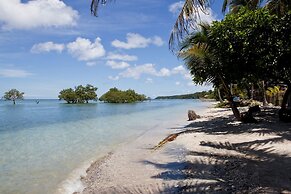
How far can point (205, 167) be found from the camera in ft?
26.8

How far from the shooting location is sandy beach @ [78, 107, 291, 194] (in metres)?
6.48

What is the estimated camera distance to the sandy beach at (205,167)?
648 centimetres

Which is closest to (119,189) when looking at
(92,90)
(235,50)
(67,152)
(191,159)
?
(191,159)

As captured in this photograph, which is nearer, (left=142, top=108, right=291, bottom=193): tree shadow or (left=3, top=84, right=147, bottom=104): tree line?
(left=142, top=108, right=291, bottom=193): tree shadow

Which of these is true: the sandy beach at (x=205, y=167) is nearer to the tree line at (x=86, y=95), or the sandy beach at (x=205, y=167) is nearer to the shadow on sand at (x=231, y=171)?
the shadow on sand at (x=231, y=171)

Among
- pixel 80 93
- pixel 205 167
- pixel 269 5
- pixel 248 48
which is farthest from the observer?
pixel 80 93

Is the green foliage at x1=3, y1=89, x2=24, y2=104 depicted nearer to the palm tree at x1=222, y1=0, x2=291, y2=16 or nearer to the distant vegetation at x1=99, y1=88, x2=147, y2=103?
the distant vegetation at x1=99, y1=88, x2=147, y2=103

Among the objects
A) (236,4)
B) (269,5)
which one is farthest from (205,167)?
(236,4)

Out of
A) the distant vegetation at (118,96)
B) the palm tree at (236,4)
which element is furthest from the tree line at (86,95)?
the palm tree at (236,4)

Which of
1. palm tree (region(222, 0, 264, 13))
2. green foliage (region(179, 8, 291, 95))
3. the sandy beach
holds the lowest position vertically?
the sandy beach

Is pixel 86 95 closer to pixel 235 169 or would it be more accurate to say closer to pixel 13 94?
pixel 13 94

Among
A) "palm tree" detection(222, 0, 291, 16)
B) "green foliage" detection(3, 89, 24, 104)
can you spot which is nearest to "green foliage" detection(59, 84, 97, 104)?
"green foliage" detection(3, 89, 24, 104)

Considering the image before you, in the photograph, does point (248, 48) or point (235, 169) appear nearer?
point (235, 169)

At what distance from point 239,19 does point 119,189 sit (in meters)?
10.2
